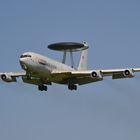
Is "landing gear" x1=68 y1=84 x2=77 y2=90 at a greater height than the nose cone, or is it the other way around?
the nose cone

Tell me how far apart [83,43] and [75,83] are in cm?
2035

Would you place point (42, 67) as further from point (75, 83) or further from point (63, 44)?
point (63, 44)

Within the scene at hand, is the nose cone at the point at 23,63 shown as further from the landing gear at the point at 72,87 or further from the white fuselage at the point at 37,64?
the landing gear at the point at 72,87

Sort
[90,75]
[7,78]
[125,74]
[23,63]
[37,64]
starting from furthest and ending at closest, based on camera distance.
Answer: [7,78] < [90,75] < [125,74] < [37,64] < [23,63]

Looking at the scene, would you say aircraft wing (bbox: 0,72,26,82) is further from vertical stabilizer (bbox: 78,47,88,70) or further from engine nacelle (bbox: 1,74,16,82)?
vertical stabilizer (bbox: 78,47,88,70)

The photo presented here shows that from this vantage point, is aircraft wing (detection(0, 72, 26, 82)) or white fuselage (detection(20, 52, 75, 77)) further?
aircraft wing (detection(0, 72, 26, 82))

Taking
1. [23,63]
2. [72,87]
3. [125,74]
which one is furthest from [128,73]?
[23,63]

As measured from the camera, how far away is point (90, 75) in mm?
122625

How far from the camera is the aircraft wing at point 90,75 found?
12011 cm

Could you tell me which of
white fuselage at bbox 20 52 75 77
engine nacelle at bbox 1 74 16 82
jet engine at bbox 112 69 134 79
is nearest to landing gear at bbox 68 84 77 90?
white fuselage at bbox 20 52 75 77

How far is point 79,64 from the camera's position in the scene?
491 feet

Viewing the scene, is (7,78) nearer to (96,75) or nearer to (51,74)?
(51,74)

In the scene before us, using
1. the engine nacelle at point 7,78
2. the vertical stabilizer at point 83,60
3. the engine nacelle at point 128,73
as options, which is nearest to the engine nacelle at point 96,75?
the engine nacelle at point 128,73

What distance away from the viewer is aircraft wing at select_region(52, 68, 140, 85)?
12011 cm
